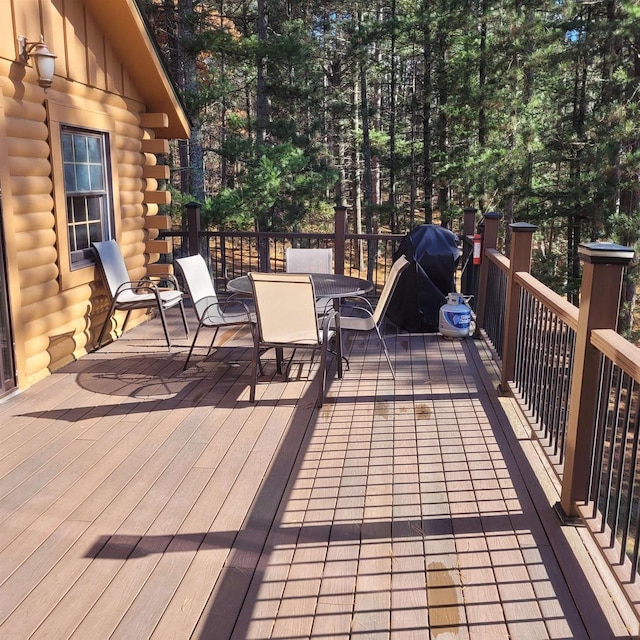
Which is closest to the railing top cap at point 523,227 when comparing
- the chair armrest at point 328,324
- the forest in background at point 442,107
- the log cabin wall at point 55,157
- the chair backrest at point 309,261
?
the chair armrest at point 328,324

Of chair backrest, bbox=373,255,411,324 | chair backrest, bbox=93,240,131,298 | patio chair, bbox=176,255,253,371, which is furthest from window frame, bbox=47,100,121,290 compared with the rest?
chair backrest, bbox=373,255,411,324

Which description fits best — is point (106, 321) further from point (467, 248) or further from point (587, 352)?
point (587, 352)

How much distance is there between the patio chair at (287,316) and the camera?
4.30 m

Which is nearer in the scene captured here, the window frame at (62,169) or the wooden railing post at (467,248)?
the window frame at (62,169)

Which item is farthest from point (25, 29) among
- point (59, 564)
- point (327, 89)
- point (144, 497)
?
point (327, 89)

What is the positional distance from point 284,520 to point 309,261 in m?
3.82

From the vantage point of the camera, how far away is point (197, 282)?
5.31 m

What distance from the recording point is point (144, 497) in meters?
3.07

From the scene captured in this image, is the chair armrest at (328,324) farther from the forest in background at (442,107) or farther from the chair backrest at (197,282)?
the forest in background at (442,107)

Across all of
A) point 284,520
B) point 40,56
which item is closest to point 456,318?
point 284,520

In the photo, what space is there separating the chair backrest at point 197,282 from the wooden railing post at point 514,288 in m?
2.22

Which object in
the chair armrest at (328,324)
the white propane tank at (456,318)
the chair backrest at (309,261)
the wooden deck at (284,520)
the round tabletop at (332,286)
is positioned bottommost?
the wooden deck at (284,520)

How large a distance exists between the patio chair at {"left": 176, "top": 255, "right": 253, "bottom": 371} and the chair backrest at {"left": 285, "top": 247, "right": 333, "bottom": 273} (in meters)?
1.12

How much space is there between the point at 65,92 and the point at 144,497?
3554mm
